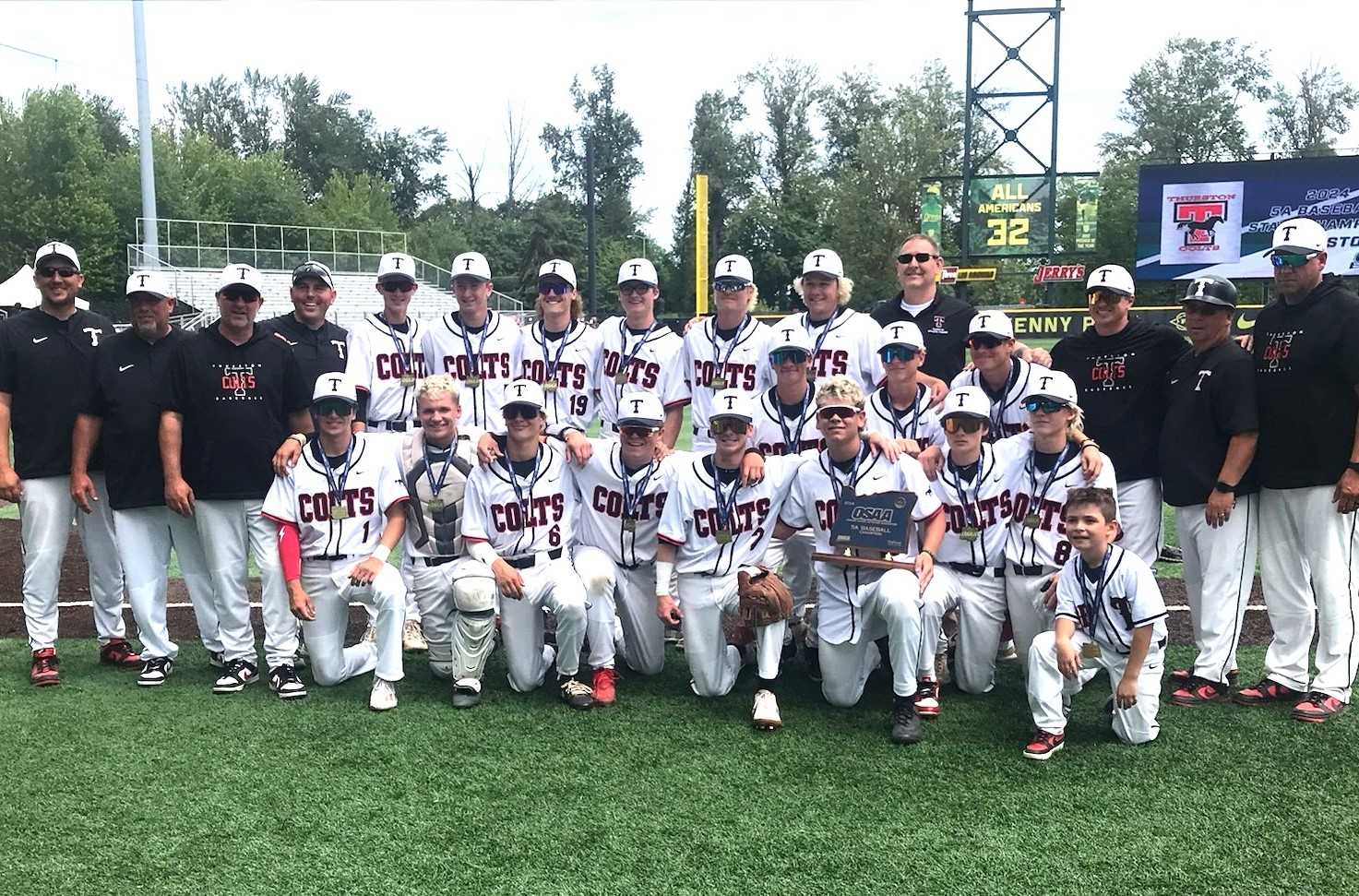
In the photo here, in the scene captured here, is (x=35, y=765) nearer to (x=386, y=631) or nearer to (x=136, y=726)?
(x=136, y=726)

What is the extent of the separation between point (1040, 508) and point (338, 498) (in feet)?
12.0

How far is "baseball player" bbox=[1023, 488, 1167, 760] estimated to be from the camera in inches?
181

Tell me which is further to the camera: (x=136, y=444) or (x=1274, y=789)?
(x=136, y=444)

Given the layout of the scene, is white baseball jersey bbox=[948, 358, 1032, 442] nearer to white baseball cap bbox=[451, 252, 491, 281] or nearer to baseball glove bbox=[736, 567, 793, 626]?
baseball glove bbox=[736, 567, 793, 626]

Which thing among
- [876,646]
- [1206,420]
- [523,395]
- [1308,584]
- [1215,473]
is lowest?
[876,646]

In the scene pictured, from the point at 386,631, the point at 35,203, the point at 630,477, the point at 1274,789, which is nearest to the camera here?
the point at 1274,789

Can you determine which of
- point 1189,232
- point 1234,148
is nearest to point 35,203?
point 1189,232

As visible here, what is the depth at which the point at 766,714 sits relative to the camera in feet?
16.4

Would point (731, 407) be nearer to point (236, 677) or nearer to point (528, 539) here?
point (528, 539)

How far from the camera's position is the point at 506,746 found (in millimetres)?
4773

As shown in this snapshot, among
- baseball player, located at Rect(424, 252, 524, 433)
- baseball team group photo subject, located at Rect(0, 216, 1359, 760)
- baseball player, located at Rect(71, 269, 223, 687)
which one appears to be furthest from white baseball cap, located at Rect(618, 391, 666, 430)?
baseball player, located at Rect(71, 269, 223, 687)

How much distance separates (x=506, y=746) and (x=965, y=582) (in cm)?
248

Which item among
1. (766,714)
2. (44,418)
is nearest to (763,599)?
(766,714)

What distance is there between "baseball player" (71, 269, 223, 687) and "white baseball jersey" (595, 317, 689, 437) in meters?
2.46
